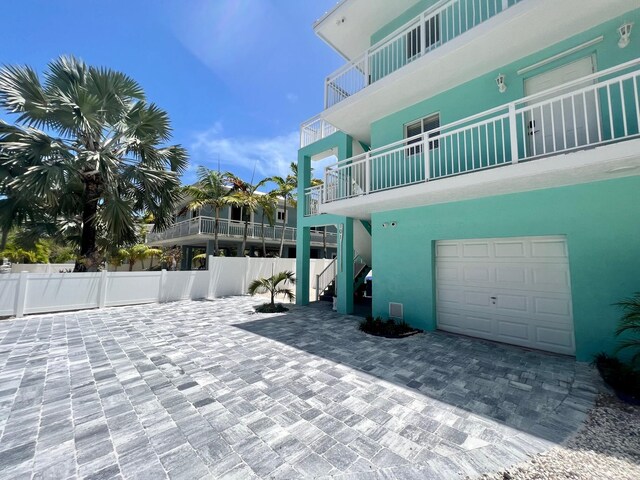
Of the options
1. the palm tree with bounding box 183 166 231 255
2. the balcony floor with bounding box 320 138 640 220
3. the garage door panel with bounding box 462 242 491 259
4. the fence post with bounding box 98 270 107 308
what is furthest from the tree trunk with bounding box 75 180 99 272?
the garage door panel with bounding box 462 242 491 259

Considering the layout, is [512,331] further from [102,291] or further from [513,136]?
[102,291]

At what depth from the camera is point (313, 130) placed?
12164 millimetres

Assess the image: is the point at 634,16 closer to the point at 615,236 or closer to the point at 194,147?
the point at 615,236

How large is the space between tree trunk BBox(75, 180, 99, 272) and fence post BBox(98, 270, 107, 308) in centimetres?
55

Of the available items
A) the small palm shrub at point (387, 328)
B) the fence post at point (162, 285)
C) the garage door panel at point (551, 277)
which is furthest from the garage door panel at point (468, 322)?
the fence post at point (162, 285)

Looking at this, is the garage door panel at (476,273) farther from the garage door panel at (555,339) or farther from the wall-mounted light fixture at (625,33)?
the wall-mounted light fixture at (625,33)

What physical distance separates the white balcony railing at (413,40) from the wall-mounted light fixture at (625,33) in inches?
82.3

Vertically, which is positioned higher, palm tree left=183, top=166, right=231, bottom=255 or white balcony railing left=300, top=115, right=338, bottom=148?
white balcony railing left=300, top=115, right=338, bottom=148

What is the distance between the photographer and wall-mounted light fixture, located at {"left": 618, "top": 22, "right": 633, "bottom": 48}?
Result: 512cm

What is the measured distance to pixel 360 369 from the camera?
Answer: 488 centimetres

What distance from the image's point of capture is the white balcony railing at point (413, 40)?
22.4 feet

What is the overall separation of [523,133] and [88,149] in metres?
14.2

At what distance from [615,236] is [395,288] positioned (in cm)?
483

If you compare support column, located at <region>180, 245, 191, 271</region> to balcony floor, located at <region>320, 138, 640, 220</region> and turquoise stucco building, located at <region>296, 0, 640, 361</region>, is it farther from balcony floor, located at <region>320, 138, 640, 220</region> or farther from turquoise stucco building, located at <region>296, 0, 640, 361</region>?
balcony floor, located at <region>320, 138, 640, 220</region>
